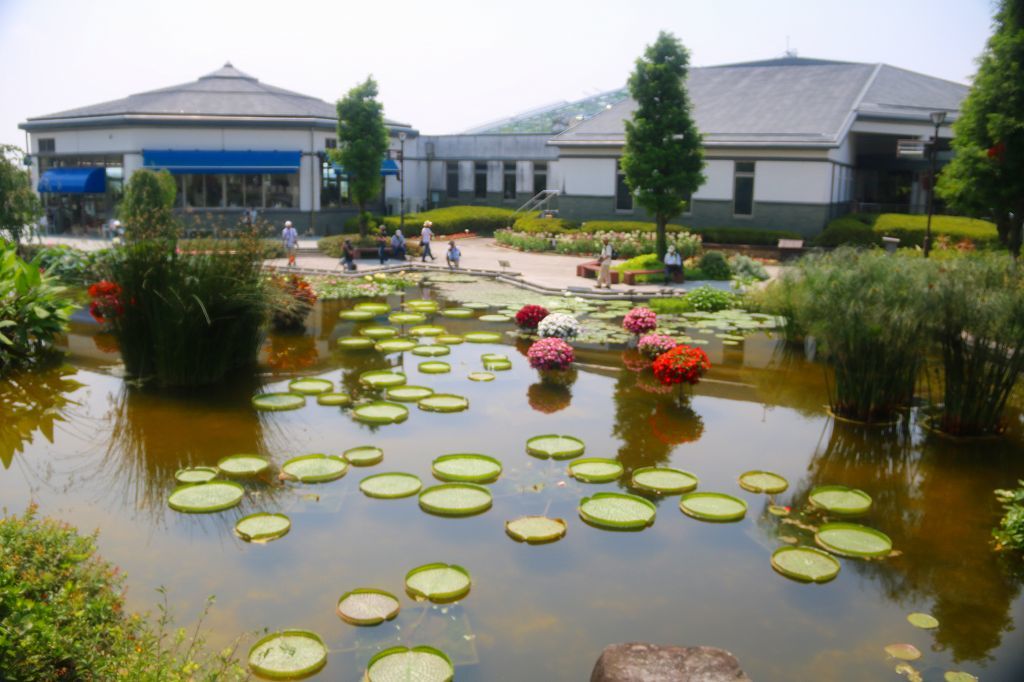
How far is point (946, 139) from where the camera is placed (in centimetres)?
3491

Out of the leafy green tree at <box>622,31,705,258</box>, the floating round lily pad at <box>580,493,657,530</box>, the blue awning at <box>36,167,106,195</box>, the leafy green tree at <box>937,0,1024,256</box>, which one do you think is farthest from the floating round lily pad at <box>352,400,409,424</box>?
the blue awning at <box>36,167,106,195</box>

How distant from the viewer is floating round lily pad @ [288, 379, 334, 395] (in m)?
12.3

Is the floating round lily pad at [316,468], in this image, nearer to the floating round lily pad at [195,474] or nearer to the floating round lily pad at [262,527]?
the floating round lily pad at [195,474]

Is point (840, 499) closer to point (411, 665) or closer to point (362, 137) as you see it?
point (411, 665)

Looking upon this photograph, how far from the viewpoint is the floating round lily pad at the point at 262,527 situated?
7657mm

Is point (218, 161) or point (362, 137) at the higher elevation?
point (362, 137)

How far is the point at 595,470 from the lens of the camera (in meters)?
9.32

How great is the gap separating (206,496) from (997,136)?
16453 mm

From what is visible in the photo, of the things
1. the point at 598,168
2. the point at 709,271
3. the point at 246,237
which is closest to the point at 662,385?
the point at 246,237

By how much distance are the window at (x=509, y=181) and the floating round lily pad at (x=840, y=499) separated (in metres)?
39.5

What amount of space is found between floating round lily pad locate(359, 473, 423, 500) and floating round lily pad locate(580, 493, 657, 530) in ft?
5.73

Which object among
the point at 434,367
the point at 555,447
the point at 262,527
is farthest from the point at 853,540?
the point at 434,367

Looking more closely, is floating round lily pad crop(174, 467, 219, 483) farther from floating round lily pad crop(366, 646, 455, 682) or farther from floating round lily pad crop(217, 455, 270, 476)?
floating round lily pad crop(366, 646, 455, 682)

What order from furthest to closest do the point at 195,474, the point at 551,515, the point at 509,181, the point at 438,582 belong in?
the point at 509,181 < the point at 195,474 < the point at 551,515 < the point at 438,582
